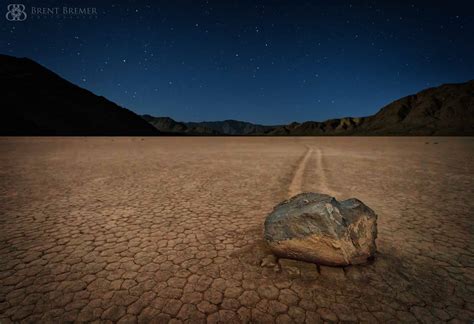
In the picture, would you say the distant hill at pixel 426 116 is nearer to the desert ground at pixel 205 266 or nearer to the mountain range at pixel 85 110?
the mountain range at pixel 85 110

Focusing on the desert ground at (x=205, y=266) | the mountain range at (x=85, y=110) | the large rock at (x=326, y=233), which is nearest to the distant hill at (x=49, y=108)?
the mountain range at (x=85, y=110)

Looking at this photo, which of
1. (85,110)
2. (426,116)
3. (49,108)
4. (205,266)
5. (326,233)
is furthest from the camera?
(426,116)

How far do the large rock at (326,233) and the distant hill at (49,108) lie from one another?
227 feet

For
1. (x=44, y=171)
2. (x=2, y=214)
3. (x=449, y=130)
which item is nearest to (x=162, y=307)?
(x=2, y=214)

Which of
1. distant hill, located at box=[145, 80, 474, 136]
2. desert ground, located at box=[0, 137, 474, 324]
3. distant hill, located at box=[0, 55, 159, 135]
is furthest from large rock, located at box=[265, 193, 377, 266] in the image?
distant hill, located at box=[145, 80, 474, 136]

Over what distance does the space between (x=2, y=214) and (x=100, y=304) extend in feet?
12.9

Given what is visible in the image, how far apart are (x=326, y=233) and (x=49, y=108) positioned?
9216 centimetres

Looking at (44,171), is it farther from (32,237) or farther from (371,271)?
(371,271)

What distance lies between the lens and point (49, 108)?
72625 millimetres

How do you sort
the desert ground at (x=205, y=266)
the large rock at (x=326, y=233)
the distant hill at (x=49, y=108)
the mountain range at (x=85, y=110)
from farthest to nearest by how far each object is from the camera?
the mountain range at (x=85, y=110), the distant hill at (x=49, y=108), the large rock at (x=326, y=233), the desert ground at (x=205, y=266)

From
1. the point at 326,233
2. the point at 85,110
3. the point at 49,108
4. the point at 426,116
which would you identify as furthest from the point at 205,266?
the point at 426,116

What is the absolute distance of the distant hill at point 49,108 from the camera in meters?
60.8

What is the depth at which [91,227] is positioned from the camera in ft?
13.5

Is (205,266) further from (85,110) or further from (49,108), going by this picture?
(85,110)
